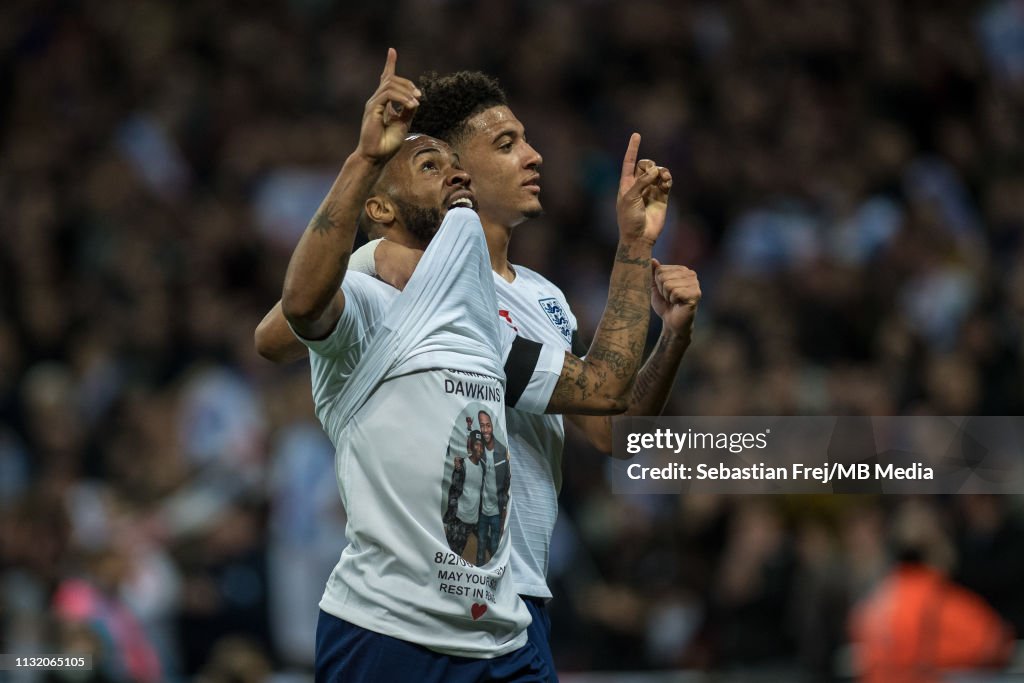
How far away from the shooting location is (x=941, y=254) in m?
9.16

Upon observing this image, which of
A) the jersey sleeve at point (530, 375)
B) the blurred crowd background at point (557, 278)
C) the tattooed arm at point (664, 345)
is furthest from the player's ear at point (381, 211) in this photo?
the blurred crowd background at point (557, 278)

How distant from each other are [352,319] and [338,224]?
231 mm

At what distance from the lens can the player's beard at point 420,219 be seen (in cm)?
336

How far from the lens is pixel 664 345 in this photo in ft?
13.3

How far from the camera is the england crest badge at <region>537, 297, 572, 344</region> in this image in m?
3.96

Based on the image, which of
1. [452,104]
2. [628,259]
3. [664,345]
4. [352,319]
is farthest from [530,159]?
[352,319]

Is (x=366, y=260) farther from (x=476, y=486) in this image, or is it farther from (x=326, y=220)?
(x=476, y=486)

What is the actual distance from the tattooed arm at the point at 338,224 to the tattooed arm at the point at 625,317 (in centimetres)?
80

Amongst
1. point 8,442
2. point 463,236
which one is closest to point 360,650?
point 463,236

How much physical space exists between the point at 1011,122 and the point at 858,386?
294 centimetres

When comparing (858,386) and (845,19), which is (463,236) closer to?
(858,386)

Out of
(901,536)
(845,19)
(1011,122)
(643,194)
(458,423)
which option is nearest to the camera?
(458,423)

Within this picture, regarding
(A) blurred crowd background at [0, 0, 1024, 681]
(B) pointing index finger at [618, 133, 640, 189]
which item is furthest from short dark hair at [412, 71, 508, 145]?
(A) blurred crowd background at [0, 0, 1024, 681]

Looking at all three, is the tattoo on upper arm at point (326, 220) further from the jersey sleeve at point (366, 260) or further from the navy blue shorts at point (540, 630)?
the navy blue shorts at point (540, 630)
